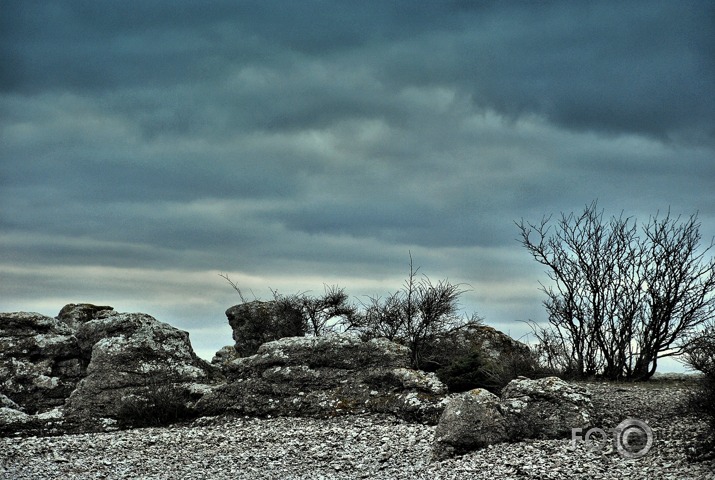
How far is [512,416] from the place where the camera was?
13.2 metres

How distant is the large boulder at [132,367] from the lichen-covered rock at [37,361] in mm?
637

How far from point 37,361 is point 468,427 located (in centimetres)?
1280

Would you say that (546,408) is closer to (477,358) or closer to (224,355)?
(477,358)

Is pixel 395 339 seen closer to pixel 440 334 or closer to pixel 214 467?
pixel 440 334

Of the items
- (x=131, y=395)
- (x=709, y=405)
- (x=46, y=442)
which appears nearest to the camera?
(x=709, y=405)

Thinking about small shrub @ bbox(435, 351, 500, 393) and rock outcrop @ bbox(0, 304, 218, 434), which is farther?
small shrub @ bbox(435, 351, 500, 393)

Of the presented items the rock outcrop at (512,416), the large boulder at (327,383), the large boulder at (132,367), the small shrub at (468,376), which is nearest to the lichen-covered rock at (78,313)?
the large boulder at (132,367)

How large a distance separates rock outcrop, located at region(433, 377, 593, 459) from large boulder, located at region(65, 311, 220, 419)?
7.15m

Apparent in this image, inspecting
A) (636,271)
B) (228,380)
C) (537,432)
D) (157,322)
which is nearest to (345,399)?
(228,380)

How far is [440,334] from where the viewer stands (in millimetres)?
22453

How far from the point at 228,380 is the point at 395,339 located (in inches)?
253

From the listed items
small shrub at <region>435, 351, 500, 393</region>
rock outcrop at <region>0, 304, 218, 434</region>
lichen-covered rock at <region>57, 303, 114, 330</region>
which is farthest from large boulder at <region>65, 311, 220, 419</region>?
small shrub at <region>435, 351, 500, 393</region>

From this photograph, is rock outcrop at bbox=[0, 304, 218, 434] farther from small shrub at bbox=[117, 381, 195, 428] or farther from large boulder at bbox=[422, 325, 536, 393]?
large boulder at bbox=[422, 325, 536, 393]

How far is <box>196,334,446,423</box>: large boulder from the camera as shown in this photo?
15711 mm
